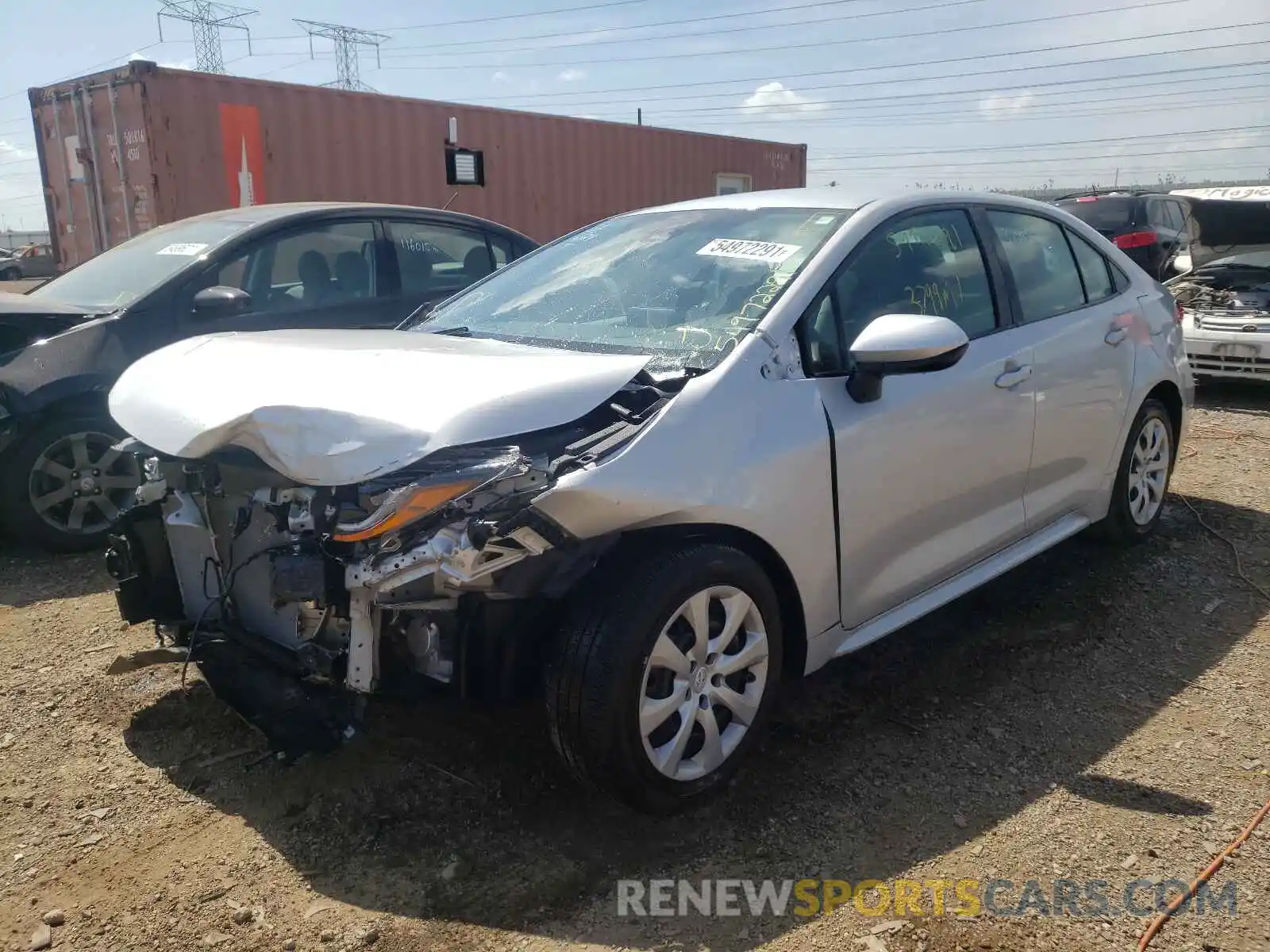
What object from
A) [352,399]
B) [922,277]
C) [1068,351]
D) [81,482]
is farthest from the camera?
[81,482]

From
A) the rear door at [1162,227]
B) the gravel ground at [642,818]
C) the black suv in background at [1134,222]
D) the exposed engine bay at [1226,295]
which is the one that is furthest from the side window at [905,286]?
the rear door at [1162,227]

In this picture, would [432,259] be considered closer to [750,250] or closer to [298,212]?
[298,212]

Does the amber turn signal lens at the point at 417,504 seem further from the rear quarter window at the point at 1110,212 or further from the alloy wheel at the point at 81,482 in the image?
the rear quarter window at the point at 1110,212

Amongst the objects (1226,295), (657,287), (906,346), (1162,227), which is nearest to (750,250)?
(657,287)

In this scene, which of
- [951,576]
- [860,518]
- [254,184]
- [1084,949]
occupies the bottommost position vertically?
[1084,949]

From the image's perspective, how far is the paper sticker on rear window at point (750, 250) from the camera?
3.13m

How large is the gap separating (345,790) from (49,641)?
1.78m

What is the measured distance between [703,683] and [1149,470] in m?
2.97

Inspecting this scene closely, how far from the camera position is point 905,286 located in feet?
10.9

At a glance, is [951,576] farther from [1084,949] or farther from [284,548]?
[284,548]

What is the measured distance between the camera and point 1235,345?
→ 26.1 feet

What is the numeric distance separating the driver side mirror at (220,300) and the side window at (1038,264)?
10.8 feet

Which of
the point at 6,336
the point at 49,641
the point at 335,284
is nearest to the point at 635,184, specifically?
the point at 335,284

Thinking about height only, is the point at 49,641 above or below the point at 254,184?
below
